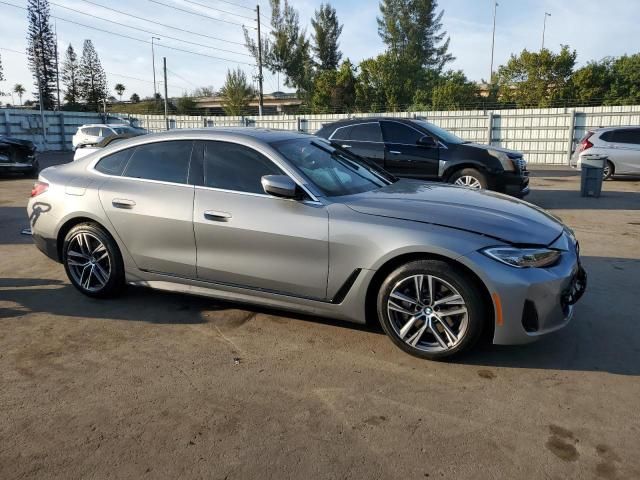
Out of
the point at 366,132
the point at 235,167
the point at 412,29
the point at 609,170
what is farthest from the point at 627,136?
the point at 412,29

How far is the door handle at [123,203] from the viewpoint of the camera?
4.43m

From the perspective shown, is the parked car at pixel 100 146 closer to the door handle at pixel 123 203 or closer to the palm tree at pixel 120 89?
the door handle at pixel 123 203

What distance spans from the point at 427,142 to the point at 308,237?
6097 millimetres

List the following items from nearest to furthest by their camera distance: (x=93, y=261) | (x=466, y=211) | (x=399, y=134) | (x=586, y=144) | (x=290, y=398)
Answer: (x=290, y=398) < (x=466, y=211) < (x=93, y=261) < (x=399, y=134) < (x=586, y=144)

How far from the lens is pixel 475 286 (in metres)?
3.35

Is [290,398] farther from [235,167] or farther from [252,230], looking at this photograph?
[235,167]

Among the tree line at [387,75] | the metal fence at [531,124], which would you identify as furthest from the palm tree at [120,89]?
the metal fence at [531,124]

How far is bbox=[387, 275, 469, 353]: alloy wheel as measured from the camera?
3396 mm

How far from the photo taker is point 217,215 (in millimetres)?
4051

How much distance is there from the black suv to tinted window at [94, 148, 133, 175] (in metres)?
5.14

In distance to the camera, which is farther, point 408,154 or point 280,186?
point 408,154

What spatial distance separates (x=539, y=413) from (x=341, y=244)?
1.60 m

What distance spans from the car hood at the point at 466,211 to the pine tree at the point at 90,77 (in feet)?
218

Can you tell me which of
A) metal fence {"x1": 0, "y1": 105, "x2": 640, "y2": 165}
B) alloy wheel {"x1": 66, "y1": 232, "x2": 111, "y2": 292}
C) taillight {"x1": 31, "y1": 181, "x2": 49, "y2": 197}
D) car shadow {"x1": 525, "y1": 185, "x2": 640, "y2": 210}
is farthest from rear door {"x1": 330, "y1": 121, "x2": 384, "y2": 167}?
metal fence {"x1": 0, "y1": 105, "x2": 640, "y2": 165}
